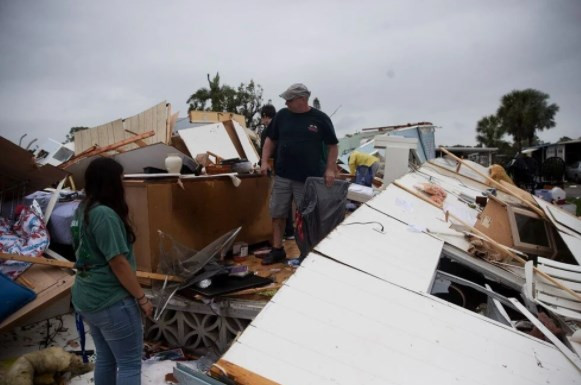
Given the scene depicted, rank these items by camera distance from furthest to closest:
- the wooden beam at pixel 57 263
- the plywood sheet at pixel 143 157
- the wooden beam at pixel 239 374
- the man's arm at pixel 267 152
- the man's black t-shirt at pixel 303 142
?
1. the plywood sheet at pixel 143 157
2. the man's arm at pixel 267 152
3. the man's black t-shirt at pixel 303 142
4. the wooden beam at pixel 57 263
5. the wooden beam at pixel 239 374

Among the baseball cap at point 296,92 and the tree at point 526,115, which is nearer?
the baseball cap at point 296,92

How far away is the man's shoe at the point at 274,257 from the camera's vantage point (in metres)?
3.57

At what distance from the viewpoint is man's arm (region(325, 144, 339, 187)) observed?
3340 mm

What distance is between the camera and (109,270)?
175 centimetres

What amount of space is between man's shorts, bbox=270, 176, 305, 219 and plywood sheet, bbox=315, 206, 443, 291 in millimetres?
704

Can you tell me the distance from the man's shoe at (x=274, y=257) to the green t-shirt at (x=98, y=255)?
6.10ft

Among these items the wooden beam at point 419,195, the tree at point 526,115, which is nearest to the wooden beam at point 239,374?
the wooden beam at point 419,195

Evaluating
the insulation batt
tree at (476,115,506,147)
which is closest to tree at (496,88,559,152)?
tree at (476,115,506,147)

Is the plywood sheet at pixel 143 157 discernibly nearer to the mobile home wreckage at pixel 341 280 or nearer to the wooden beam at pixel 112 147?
the mobile home wreckage at pixel 341 280

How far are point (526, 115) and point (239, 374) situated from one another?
114ft

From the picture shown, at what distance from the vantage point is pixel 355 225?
2732mm

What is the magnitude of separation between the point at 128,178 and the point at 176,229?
0.59 m

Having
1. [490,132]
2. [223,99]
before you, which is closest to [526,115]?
[490,132]

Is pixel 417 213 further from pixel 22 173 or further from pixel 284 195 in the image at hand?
pixel 22 173
